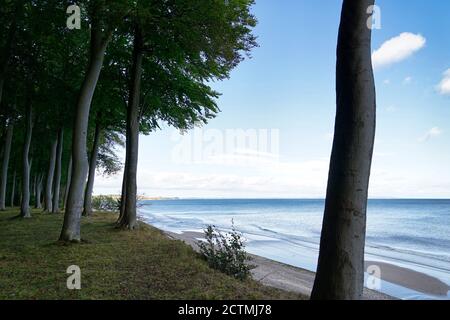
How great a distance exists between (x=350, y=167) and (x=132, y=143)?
35.8ft

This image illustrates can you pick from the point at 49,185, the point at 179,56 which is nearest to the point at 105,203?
the point at 49,185

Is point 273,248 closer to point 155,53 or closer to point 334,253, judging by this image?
point 155,53

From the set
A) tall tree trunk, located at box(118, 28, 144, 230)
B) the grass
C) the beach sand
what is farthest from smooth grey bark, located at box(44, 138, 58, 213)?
the beach sand

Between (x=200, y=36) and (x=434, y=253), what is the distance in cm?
1960

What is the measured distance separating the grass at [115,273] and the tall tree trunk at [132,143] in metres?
3.09

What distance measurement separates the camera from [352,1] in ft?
14.5

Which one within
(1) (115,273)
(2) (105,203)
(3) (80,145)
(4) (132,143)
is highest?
(4) (132,143)

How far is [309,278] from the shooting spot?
1109 cm

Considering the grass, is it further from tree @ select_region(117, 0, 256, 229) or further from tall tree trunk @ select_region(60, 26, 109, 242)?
tree @ select_region(117, 0, 256, 229)

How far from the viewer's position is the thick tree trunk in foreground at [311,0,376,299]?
4.16m

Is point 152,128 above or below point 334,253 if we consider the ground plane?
above

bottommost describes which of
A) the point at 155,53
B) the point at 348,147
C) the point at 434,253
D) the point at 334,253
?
the point at 434,253

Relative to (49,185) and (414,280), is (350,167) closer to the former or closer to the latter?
(414,280)
